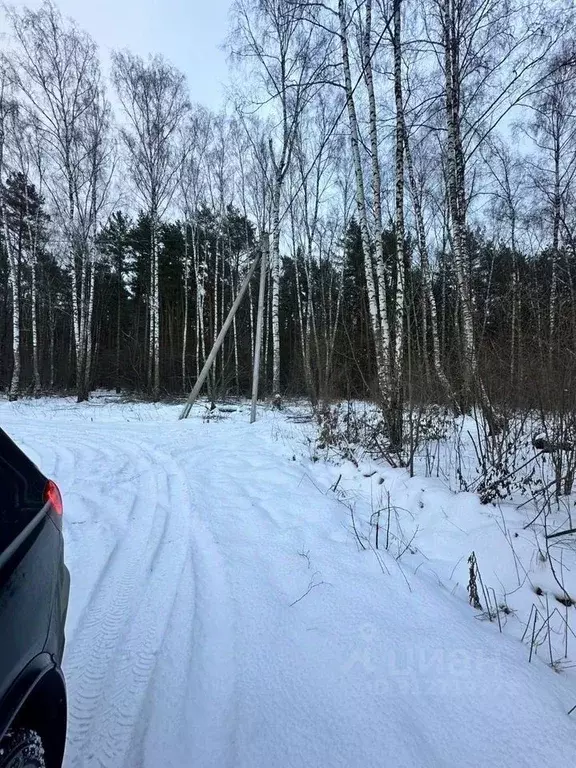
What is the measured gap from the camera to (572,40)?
7.29 m

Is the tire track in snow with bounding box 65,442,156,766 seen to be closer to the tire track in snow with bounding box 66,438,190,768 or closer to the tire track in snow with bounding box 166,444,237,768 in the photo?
the tire track in snow with bounding box 66,438,190,768

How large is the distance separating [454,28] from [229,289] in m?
19.8

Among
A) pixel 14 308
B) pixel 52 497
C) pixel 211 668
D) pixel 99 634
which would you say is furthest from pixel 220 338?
pixel 14 308

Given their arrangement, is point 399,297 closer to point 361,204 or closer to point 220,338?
point 361,204

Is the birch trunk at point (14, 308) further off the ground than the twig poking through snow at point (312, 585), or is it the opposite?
the birch trunk at point (14, 308)

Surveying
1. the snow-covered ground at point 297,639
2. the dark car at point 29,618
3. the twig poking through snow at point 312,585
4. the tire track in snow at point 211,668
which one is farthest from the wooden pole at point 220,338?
the dark car at point 29,618

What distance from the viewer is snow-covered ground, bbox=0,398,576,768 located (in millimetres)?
1557

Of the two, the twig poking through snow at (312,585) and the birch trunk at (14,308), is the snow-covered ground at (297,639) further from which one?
the birch trunk at (14,308)

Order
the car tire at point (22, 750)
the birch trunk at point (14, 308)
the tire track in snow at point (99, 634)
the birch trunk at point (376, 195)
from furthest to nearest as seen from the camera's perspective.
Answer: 1. the birch trunk at point (14, 308)
2. the birch trunk at point (376, 195)
3. the tire track in snow at point (99, 634)
4. the car tire at point (22, 750)

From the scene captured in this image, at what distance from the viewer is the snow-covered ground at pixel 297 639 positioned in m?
1.56

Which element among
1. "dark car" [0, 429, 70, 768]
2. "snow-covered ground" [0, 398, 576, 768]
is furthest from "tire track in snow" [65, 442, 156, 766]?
"dark car" [0, 429, 70, 768]

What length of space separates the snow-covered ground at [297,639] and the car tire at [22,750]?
63 centimetres

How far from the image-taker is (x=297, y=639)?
85.0 inches

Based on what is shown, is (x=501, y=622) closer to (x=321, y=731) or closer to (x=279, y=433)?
(x=321, y=731)
